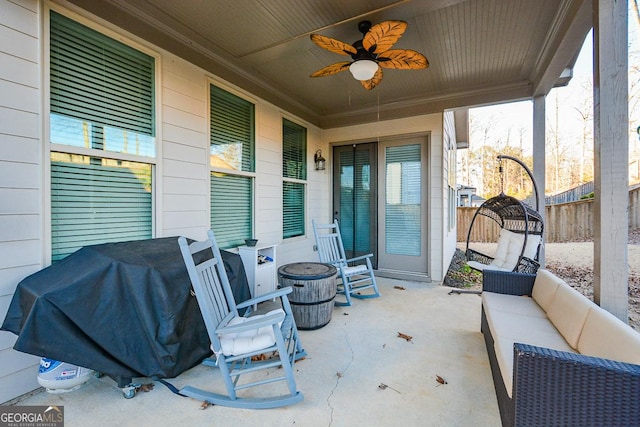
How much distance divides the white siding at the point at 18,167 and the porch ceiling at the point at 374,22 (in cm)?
54

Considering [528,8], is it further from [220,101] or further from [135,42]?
[135,42]

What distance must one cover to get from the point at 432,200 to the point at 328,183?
1976 millimetres

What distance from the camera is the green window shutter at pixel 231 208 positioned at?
351 cm

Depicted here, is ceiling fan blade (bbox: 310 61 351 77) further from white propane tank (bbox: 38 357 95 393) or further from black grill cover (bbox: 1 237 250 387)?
white propane tank (bbox: 38 357 95 393)

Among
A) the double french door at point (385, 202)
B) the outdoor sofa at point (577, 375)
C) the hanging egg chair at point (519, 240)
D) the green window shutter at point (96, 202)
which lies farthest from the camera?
the double french door at point (385, 202)

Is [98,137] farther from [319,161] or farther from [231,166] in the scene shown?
[319,161]

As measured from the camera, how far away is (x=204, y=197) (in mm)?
3268

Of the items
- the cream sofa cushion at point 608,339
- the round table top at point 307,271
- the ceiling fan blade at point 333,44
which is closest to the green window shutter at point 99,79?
the ceiling fan blade at point 333,44

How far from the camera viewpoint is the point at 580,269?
219 inches

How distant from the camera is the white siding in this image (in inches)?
74.5

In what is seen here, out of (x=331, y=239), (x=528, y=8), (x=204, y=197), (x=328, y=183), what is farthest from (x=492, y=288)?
(x=328, y=183)

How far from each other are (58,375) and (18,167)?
1.39m

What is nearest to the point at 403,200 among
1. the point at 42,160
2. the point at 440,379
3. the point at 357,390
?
the point at 440,379

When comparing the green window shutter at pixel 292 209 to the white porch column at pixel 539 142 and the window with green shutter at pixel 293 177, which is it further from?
the white porch column at pixel 539 142
